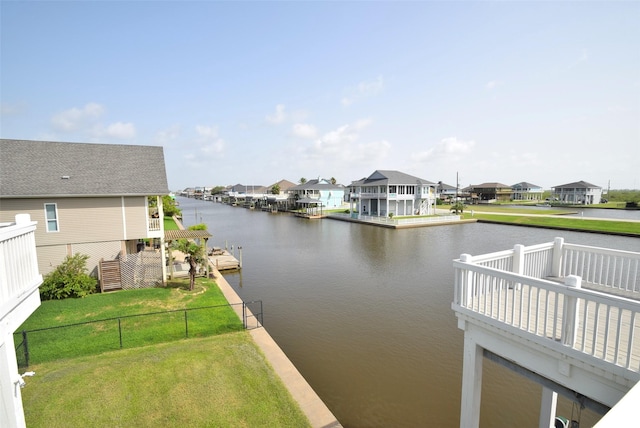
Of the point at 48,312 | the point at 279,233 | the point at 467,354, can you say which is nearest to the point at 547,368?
the point at 467,354

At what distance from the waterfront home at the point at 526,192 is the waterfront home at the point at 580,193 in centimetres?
2351

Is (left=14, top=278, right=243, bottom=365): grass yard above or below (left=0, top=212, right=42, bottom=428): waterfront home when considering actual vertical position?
below

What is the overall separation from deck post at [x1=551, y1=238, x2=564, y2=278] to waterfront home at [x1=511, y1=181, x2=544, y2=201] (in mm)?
125816

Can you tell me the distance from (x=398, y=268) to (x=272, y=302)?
10.2 meters

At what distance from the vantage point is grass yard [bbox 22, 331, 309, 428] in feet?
24.3

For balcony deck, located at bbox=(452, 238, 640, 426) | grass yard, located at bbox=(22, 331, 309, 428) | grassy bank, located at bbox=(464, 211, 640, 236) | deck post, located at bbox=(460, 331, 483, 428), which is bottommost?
grass yard, located at bbox=(22, 331, 309, 428)

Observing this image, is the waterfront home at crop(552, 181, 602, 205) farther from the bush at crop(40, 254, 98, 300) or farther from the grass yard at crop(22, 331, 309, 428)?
the bush at crop(40, 254, 98, 300)

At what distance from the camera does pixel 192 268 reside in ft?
55.0

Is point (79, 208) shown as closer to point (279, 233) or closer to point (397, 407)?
point (397, 407)

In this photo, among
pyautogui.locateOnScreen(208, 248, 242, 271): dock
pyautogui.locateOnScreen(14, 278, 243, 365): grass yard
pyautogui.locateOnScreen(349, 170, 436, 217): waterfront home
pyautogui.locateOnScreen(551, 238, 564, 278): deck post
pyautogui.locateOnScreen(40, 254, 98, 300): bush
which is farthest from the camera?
pyautogui.locateOnScreen(349, 170, 436, 217): waterfront home

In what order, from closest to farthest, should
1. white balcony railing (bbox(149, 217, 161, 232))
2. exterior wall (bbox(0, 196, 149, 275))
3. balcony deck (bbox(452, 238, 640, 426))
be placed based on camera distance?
balcony deck (bbox(452, 238, 640, 426)) < exterior wall (bbox(0, 196, 149, 275)) < white balcony railing (bbox(149, 217, 161, 232))

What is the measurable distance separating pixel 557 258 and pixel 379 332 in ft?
23.1

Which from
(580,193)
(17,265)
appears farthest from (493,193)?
(17,265)

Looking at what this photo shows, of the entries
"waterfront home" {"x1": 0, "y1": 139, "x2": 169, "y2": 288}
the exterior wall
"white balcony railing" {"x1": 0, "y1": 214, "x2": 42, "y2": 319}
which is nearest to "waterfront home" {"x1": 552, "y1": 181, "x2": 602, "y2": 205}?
"waterfront home" {"x1": 0, "y1": 139, "x2": 169, "y2": 288}
